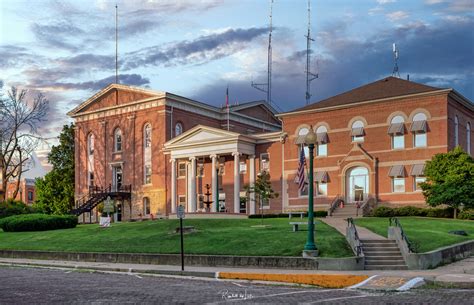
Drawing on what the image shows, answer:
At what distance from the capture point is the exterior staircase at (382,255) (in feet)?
75.9

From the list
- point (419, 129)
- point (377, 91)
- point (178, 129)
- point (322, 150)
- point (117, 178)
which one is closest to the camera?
point (419, 129)

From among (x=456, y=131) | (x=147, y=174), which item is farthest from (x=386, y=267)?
(x=147, y=174)

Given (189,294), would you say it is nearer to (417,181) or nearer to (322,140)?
(417,181)

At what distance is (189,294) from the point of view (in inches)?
633

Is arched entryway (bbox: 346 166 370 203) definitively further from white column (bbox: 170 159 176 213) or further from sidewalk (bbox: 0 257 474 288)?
sidewalk (bbox: 0 257 474 288)

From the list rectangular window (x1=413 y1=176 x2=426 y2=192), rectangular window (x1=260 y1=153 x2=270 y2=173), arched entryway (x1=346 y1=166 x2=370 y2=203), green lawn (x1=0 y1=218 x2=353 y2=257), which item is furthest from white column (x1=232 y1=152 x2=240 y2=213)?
rectangular window (x1=413 y1=176 x2=426 y2=192)

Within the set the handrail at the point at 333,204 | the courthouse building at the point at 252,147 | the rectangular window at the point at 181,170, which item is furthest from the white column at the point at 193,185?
the handrail at the point at 333,204

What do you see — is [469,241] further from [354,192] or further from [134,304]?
[354,192]

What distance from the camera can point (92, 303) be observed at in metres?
14.3

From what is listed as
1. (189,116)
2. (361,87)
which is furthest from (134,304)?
(189,116)

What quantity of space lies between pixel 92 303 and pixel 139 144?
167ft

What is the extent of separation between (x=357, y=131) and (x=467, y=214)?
1171 cm

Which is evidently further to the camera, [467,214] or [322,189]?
[322,189]

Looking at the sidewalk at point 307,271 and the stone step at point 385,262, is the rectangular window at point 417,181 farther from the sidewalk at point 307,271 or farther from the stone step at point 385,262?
the stone step at point 385,262
